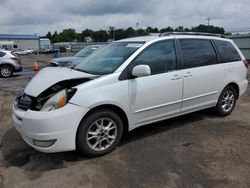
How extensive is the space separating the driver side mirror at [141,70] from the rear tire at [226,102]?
2.23 metres

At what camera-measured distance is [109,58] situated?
438 centimetres

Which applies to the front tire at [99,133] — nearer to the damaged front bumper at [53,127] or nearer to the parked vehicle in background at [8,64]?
the damaged front bumper at [53,127]

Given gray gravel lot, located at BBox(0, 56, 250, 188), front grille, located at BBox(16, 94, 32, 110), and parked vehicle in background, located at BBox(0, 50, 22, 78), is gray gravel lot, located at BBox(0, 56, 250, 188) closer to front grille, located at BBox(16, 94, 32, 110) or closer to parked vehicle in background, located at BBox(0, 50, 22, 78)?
front grille, located at BBox(16, 94, 32, 110)

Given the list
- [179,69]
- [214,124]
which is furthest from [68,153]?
[214,124]

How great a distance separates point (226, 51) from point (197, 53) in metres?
0.95

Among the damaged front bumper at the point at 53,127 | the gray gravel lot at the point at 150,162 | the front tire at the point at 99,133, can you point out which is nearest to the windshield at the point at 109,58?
the front tire at the point at 99,133

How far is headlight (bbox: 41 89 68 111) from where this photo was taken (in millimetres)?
3405

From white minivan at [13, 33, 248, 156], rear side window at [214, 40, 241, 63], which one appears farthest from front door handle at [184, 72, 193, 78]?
rear side window at [214, 40, 241, 63]

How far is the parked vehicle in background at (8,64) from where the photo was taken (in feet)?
45.7

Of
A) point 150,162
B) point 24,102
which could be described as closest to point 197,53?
point 150,162

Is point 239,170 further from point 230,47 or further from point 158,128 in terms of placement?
point 230,47

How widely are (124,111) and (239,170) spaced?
1725 mm

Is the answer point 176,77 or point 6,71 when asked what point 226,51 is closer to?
point 176,77

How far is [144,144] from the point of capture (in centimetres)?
418
